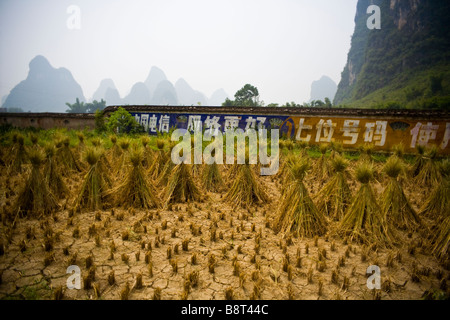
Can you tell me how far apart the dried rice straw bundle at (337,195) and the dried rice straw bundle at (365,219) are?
0.46 m

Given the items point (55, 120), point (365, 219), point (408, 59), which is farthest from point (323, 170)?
point (408, 59)

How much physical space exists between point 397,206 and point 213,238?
3492mm

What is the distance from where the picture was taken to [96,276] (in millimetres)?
2693

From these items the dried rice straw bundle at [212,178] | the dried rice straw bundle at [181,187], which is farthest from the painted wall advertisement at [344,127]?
the dried rice straw bundle at [181,187]

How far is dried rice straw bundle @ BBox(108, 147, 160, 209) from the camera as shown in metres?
4.81

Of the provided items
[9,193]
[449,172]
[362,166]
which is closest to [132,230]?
[9,193]

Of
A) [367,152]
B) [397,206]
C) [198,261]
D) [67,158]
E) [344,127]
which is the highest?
[344,127]

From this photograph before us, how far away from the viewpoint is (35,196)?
4168mm

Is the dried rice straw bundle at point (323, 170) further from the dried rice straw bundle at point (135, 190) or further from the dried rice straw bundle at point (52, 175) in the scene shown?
the dried rice straw bundle at point (52, 175)

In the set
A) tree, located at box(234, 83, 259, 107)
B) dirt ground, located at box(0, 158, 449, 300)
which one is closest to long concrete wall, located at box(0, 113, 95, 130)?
dirt ground, located at box(0, 158, 449, 300)

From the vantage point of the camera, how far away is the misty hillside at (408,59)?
141 ft

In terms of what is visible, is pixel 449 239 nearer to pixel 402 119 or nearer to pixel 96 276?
pixel 96 276

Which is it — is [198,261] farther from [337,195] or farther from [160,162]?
[160,162]

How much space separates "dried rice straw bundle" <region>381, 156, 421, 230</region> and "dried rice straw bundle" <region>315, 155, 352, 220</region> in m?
0.67
